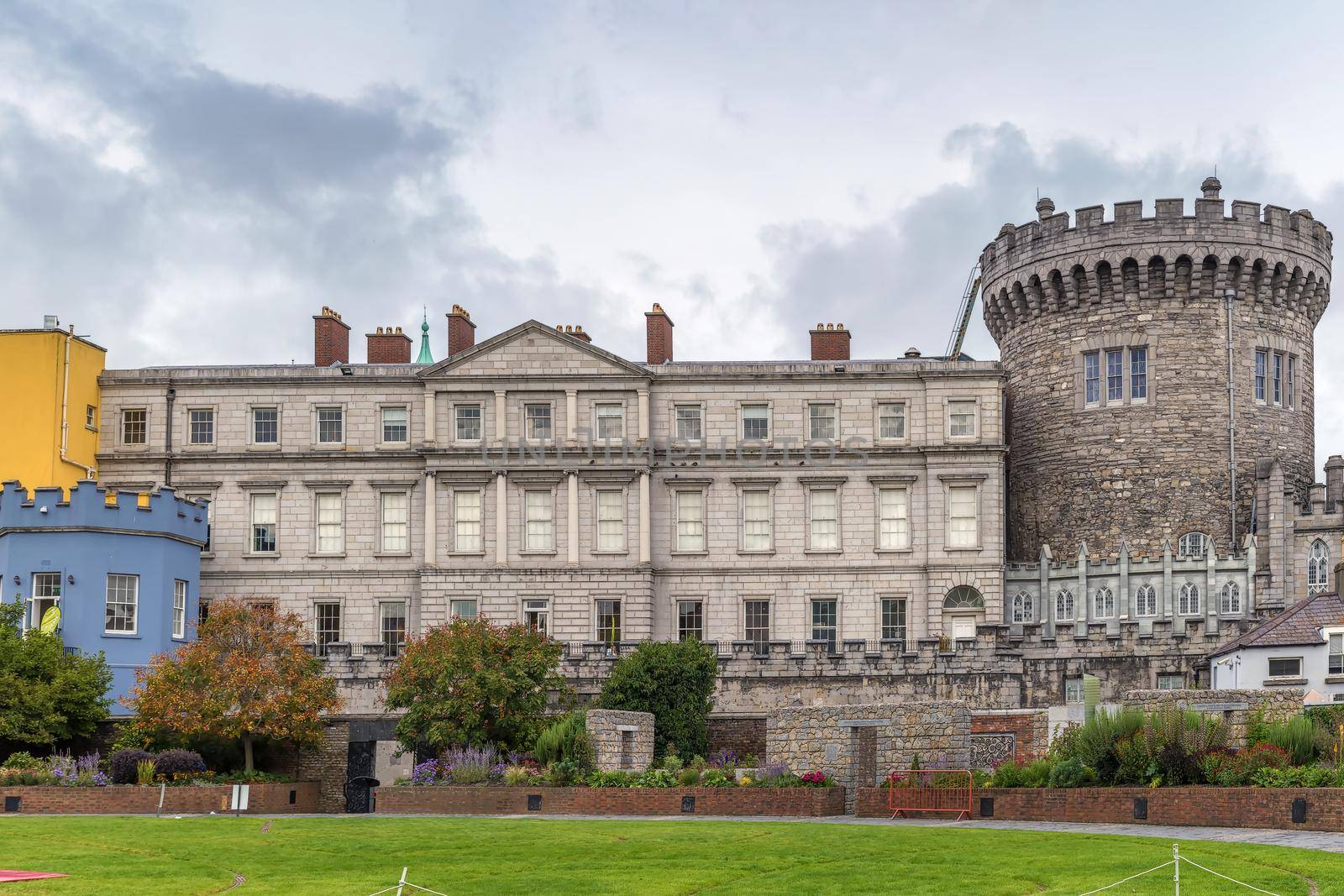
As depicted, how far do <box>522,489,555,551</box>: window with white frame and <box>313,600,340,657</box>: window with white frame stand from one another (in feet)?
20.8

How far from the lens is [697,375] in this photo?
202ft

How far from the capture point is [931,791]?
3195 centimetres

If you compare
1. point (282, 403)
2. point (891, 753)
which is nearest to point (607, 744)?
point (891, 753)

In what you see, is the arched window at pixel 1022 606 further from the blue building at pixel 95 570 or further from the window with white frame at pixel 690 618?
the blue building at pixel 95 570

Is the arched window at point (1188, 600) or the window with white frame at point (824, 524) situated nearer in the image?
the arched window at point (1188, 600)

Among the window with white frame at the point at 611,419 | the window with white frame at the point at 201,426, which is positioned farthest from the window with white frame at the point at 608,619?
the window with white frame at the point at 201,426

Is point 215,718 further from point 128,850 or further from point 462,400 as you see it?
point 462,400

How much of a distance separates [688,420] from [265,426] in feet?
44.3

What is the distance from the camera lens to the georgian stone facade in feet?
198

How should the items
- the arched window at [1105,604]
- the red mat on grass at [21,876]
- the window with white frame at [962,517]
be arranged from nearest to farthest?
the red mat on grass at [21,876], the arched window at [1105,604], the window with white frame at [962,517]

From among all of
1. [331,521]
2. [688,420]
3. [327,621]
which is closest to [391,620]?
[327,621]

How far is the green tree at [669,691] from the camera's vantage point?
45344mm

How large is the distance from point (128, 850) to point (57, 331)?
3597 centimetres

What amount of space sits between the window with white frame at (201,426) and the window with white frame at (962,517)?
2342 centimetres
